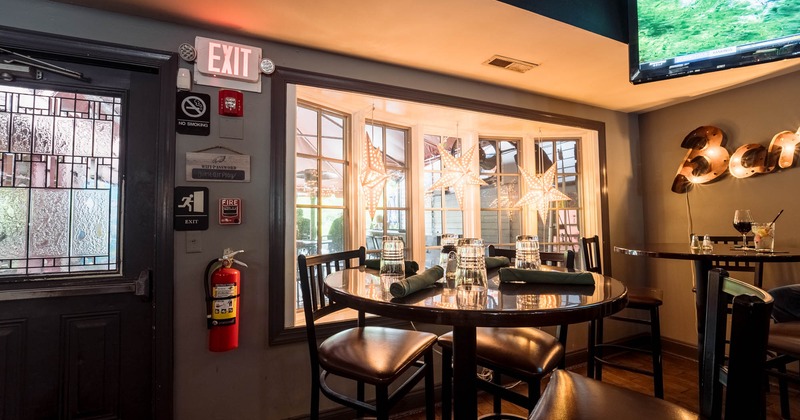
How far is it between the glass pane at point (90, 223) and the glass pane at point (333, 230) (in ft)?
3.83

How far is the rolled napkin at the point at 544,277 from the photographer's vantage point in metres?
1.18

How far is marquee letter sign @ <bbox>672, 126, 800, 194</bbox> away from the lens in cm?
254

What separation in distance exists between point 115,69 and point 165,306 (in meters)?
1.19

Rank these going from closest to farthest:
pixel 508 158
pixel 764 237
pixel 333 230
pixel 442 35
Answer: pixel 442 35, pixel 764 237, pixel 333 230, pixel 508 158

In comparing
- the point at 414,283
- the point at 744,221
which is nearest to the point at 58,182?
the point at 414,283

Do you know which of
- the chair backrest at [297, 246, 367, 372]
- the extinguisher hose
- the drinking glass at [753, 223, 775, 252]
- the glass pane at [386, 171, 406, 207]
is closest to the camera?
the chair backrest at [297, 246, 367, 372]

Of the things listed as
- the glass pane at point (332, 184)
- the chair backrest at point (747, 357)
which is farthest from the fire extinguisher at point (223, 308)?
the chair backrest at point (747, 357)

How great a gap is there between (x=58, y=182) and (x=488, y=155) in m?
2.96

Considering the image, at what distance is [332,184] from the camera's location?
256 centimetres

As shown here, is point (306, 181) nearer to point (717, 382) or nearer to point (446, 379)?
point (446, 379)

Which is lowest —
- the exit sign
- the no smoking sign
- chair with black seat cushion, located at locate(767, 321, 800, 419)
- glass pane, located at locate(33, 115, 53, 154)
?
chair with black seat cushion, located at locate(767, 321, 800, 419)

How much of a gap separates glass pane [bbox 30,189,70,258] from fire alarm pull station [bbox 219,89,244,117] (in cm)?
80

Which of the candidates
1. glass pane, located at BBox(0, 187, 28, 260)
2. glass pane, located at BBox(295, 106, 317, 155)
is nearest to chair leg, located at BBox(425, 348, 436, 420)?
glass pane, located at BBox(295, 106, 317, 155)

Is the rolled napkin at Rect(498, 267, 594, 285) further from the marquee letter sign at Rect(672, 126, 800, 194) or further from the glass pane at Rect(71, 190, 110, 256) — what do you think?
the marquee letter sign at Rect(672, 126, 800, 194)
